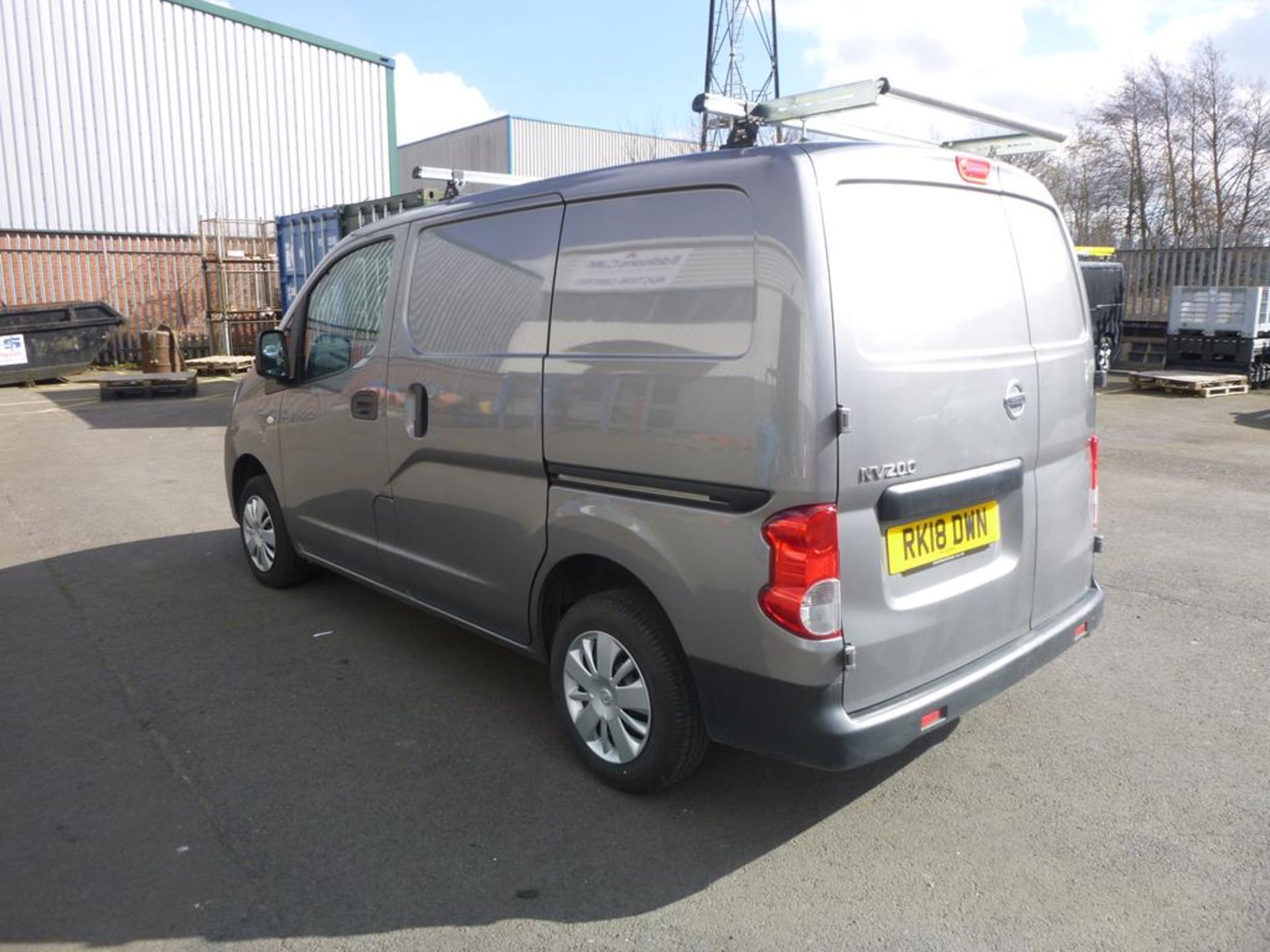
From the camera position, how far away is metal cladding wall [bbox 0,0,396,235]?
773 inches

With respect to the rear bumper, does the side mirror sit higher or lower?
higher

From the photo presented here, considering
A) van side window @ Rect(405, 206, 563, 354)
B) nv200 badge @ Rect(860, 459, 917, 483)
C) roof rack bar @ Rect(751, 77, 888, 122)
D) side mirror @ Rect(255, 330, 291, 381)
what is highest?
roof rack bar @ Rect(751, 77, 888, 122)

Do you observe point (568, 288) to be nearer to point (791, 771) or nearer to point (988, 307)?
point (988, 307)

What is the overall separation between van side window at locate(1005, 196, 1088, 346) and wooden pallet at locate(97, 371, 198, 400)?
49.1 ft

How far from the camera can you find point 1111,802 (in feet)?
11.0

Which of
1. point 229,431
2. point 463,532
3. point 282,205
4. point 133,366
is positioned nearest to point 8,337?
point 133,366

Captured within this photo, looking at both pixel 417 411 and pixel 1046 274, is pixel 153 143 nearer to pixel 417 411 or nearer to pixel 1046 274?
pixel 417 411

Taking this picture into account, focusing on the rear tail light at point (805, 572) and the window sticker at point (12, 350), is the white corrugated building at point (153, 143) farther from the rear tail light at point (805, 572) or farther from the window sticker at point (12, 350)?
the rear tail light at point (805, 572)

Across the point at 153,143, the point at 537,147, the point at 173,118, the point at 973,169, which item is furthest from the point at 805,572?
the point at 537,147

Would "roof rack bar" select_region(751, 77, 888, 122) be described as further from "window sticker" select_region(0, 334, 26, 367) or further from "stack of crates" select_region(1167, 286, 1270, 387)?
"window sticker" select_region(0, 334, 26, 367)

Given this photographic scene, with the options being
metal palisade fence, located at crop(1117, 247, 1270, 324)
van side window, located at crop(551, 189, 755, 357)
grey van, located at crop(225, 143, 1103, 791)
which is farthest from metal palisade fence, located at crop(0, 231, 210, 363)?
van side window, located at crop(551, 189, 755, 357)

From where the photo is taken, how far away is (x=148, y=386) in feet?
51.4

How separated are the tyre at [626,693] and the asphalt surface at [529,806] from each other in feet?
0.57

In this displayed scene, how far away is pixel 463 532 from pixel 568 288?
1.11 metres
